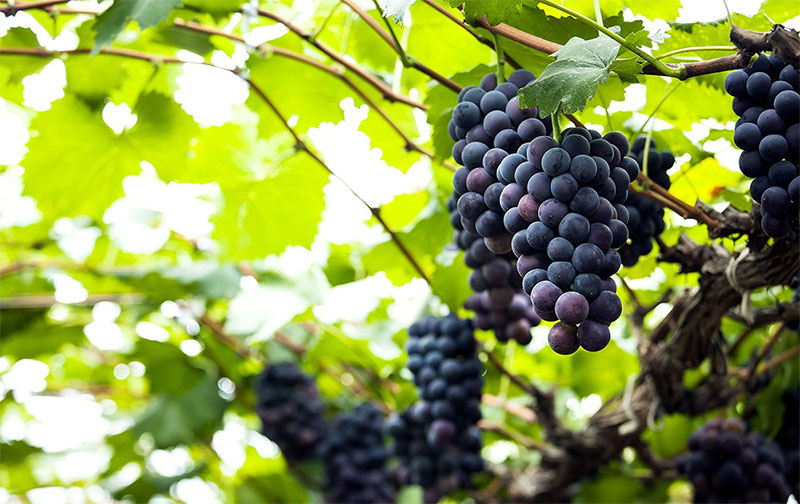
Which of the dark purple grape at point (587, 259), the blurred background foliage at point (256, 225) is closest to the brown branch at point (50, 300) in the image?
the blurred background foliage at point (256, 225)

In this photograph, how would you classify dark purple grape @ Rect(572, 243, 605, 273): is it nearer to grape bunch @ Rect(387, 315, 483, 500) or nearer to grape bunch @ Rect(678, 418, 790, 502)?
grape bunch @ Rect(387, 315, 483, 500)

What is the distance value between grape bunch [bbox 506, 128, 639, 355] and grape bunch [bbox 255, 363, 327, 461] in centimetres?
154

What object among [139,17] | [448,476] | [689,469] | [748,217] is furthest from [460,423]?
[139,17]

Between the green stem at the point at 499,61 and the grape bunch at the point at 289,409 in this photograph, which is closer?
the green stem at the point at 499,61

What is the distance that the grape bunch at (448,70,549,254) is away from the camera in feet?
3.23

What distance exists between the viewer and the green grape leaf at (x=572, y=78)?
0.89 meters

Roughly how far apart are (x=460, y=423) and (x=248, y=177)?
0.90 m

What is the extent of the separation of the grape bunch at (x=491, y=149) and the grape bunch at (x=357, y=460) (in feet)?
4.60

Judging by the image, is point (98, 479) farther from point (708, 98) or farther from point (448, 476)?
point (708, 98)

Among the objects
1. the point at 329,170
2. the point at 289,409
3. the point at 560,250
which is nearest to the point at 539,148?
the point at 560,250

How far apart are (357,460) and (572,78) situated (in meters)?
1.66

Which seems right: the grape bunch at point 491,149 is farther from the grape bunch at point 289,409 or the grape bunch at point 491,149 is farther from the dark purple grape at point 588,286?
the grape bunch at point 289,409

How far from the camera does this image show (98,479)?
2.85 metres

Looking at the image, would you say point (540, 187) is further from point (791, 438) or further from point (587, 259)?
point (791, 438)
